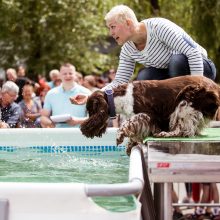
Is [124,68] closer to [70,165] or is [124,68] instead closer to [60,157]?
[60,157]

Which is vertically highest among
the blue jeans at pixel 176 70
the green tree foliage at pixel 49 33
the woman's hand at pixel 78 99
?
the green tree foliage at pixel 49 33

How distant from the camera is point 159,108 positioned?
473 cm

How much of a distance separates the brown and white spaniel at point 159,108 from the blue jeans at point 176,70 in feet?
2.04

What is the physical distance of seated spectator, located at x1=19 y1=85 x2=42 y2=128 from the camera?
960cm

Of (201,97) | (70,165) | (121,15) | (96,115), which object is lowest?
(70,165)

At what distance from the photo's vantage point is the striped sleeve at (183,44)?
5.31 m

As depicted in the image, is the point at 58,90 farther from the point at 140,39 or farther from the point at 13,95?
the point at 140,39

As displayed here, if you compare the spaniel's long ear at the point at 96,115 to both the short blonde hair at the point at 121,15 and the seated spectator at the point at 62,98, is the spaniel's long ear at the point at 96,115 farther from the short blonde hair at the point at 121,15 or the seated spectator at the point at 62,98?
the seated spectator at the point at 62,98

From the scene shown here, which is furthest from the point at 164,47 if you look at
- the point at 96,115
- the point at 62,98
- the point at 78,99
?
the point at 62,98

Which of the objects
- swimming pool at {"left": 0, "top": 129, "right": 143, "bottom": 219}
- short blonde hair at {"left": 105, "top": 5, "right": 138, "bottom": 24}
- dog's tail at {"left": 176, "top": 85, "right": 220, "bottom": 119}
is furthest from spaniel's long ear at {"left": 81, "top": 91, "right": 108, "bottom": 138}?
short blonde hair at {"left": 105, "top": 5, "right": 138, "bottom": 24}

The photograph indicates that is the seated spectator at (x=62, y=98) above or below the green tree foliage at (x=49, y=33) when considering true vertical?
below

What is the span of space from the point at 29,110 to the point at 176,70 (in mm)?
5522

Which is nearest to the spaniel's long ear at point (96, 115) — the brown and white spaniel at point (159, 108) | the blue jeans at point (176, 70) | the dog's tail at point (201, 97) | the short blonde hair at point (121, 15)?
the brown and white spaniel at point (159, 108)

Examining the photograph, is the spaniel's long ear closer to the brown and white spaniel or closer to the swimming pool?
the brown and white spaniel
